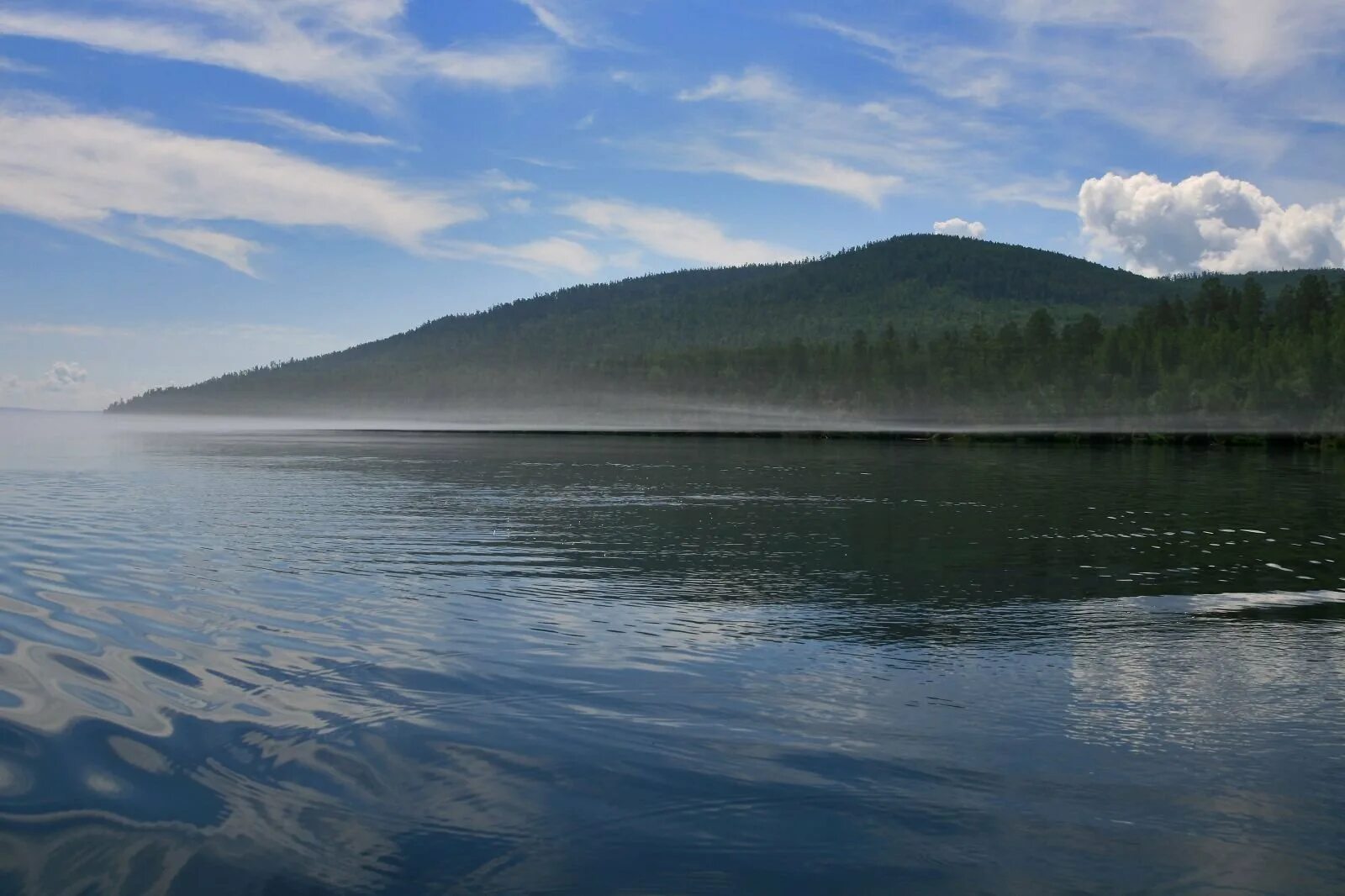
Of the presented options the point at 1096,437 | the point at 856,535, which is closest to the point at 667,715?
the point at 856,535

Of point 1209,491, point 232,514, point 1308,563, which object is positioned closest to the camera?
point 1308,563

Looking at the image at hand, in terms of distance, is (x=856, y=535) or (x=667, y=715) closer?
(x=667, y=715)

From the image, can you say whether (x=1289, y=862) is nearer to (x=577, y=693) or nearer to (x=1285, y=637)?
(x=577, y=693)

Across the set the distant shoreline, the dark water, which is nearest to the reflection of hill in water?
the dark water

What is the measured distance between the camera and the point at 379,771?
33.7ft

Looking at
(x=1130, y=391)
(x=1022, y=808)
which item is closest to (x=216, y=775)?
(x=1022, y=808)

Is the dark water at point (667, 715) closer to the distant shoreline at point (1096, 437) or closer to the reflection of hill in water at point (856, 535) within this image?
the reflection of hill in water at point (856, 535)

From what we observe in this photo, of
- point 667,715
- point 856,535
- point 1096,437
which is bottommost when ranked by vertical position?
point 667,715

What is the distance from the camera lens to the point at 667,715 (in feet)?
39.7

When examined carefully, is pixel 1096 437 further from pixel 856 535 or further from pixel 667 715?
pixel 667 715

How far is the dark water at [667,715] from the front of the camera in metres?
8.52

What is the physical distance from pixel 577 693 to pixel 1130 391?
7152 inches

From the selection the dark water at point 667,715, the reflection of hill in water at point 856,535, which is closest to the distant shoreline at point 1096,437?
the reflection of hill in water at point 856,535

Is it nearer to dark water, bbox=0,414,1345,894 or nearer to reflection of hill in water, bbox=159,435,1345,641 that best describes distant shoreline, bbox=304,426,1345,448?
reflection of hill in water, bbox=159,435,1345,641
